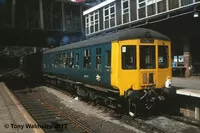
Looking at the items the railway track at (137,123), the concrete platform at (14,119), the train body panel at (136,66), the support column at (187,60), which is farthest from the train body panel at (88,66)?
the support column at (187,60)

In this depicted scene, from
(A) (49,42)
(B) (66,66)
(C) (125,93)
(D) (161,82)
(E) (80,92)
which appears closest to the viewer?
(C) (125,93)

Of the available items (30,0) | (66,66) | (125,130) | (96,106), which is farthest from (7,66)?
(125,130)

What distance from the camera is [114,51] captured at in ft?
36.8

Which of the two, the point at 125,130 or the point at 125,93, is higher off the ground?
the point at 125,93

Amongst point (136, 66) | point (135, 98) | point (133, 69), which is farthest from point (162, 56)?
point (135, 98)

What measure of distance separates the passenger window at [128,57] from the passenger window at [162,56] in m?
1.17

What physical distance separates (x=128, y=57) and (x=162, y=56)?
158 cm

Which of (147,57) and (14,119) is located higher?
(147,57)

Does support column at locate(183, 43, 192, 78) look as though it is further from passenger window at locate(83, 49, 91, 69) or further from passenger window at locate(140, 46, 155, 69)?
passenger window at locate(140, 46, 155, 69)

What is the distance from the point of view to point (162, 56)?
11.9m

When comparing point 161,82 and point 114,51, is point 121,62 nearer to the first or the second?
point 114,51

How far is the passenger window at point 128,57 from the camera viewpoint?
36.3ft

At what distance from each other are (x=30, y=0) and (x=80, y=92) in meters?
24.3

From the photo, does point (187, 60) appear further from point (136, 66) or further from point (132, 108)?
point (136, 66)
